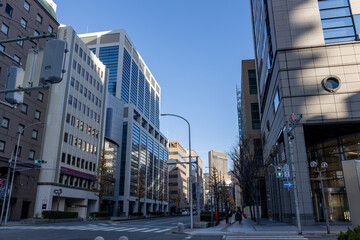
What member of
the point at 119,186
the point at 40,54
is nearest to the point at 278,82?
the point at 40,54

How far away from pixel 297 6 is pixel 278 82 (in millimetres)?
8606

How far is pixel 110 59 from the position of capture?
9619 cm

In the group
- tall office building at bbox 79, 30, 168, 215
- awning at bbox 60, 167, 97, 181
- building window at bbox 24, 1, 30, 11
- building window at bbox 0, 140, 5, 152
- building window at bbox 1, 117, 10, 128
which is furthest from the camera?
tall office building at bbox 79, 30, 168, 215

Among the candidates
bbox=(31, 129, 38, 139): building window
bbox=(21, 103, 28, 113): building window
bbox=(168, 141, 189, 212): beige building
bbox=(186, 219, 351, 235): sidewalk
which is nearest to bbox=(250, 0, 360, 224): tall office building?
bbox=(186, 219, 351, 235): sidewalk

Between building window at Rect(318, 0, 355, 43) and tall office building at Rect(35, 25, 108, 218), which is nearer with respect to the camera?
building window at Rect(318, 0, 355, 43)

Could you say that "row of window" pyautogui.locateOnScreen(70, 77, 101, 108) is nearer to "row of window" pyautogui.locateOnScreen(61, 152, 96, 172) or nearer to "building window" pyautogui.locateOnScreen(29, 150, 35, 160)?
"row of window" pyautogui.locateOnScreen(61, 152, 96, 172)

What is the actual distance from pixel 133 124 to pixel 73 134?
1374 inches

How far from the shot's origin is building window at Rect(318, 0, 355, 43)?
28984 mm

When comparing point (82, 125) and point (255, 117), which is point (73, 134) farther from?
Result: point (255, 117)

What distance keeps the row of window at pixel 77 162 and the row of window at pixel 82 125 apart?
5781 millimetres

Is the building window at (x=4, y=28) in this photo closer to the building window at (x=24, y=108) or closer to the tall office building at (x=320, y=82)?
the building window at (x=24, y=108)

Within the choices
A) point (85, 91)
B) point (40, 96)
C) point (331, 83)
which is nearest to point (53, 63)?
point (331, 83)

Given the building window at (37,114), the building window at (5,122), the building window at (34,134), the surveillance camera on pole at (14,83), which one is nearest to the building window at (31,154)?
the building window at (34,134)

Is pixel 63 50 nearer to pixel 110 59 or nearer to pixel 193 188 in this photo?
pixel 193 188
